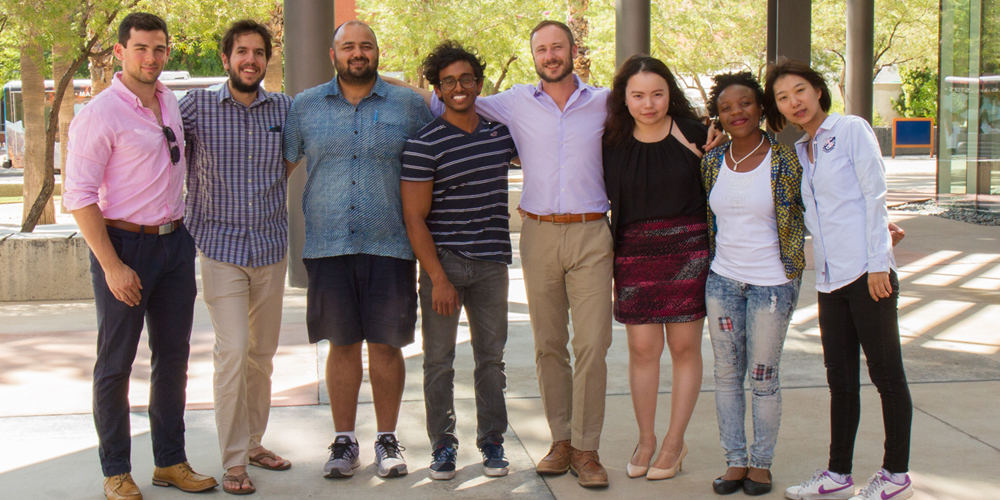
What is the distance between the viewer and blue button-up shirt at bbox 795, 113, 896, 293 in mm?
3543

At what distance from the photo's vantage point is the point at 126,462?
151 inches

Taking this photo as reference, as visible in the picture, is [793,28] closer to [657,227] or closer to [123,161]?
[657,227]

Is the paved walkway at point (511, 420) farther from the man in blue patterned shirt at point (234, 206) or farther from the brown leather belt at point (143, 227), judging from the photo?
the brown leather belt at point (143, 227)

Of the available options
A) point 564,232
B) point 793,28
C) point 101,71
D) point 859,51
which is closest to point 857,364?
point 564,232

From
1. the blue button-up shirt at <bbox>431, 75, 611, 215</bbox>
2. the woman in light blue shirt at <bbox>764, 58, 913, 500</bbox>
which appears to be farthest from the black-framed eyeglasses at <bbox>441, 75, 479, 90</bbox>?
the woman in light blue shirt at <bbox>764, 58, 913, 500</bbox>

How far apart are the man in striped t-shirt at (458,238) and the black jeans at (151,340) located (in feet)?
3.34

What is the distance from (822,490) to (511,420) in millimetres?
1707

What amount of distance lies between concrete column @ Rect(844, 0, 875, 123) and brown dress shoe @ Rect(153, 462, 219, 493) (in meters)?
12.4

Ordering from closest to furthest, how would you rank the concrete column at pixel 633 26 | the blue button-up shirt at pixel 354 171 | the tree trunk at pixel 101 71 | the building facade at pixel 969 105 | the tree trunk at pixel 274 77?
the blue button-up shirt at pixel 354 171 → the concrete column at pixel 633 26 → the tree trunk at pixel 274 77 → the building facade at pixel 969 105 → the tree trunk at pixel 101 71

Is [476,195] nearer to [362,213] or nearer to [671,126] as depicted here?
[362,213]

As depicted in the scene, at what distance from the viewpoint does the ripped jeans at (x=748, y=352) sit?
3781 mm

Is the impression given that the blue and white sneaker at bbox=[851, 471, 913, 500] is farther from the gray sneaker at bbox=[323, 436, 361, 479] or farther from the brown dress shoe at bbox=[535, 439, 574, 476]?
the gray sneaker at bbox=[323, 436, 361, 479]

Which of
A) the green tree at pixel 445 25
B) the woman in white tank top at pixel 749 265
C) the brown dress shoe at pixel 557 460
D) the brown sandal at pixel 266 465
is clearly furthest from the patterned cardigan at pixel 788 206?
the green tree at pixel 445 25

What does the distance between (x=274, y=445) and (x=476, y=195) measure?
1667 mm
